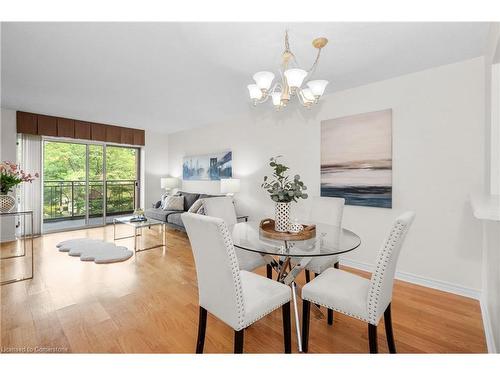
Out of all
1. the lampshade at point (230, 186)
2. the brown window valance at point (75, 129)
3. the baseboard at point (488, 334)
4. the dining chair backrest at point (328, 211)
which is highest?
the brown window valance at point (75, 129)

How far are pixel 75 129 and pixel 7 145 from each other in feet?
3.59

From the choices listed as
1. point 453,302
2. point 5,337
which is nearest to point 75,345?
point 5,337

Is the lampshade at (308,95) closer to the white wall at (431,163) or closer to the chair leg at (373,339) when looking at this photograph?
the white wall at (431,163)

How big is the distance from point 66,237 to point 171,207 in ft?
6.59

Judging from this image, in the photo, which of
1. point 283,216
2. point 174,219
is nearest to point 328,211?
point 283,216

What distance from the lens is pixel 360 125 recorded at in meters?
3.02

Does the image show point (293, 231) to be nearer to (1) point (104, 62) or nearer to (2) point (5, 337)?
(2) point (5, 337)

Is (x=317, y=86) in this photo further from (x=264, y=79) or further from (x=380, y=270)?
(x=380, y=270)

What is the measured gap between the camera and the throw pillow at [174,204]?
5055 mm

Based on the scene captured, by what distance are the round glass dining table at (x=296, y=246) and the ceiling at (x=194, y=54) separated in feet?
5.49

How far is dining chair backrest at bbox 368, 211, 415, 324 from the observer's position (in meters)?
1.30

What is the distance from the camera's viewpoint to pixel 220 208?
251 centimetres

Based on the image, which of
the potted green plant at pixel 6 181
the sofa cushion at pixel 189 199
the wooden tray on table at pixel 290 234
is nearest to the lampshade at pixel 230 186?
the sofa cushion at pixel 189 199
